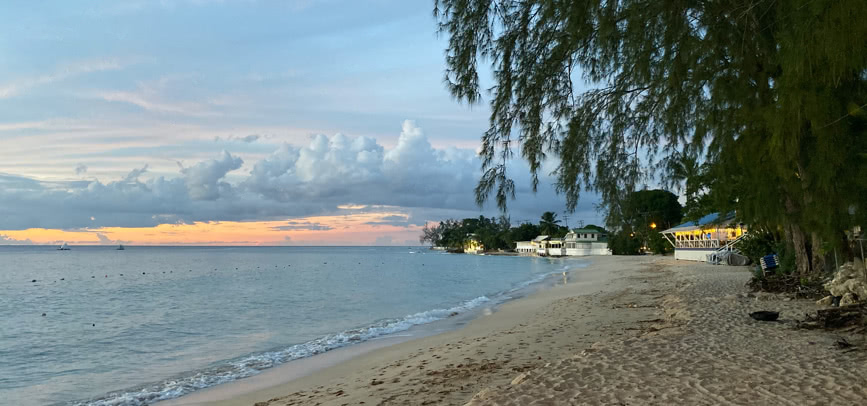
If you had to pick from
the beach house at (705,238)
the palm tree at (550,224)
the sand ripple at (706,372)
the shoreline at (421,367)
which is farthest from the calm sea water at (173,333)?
the palm tree at (550,224)

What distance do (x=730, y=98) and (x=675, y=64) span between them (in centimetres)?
335

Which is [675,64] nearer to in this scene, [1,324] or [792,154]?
[792,154]

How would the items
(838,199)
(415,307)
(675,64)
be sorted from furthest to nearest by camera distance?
1. (415,307)
2. (838,199)
3. (675,64)

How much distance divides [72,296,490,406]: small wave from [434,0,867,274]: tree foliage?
800 centimetres

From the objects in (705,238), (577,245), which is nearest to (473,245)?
(577,245)

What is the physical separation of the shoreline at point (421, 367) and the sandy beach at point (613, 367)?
0.03 m

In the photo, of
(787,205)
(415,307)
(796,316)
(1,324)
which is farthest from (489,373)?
(1,324)

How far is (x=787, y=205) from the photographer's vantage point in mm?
13750

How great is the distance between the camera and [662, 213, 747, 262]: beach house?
3781cm

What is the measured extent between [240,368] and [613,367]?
9.05 metres

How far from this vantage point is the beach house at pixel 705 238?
37812 mm

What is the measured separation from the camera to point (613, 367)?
23.2ft

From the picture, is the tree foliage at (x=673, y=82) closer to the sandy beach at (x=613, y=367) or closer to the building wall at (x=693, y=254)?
the sandy beach at (x=613, y=367)

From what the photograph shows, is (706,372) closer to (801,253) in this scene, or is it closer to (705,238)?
(801,253)
